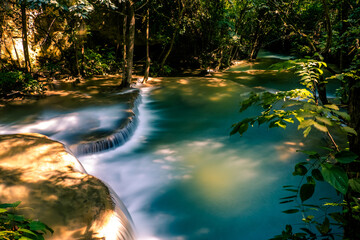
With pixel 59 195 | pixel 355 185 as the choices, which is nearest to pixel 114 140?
pixel 59 195

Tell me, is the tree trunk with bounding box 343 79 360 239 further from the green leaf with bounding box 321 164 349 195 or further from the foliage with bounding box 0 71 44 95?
the foliage with bounding box 0 71 44 95

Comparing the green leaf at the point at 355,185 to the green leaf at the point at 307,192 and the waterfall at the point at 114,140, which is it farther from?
the waterfall at the point at 114,140

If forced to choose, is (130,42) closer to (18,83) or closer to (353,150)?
(18,83)

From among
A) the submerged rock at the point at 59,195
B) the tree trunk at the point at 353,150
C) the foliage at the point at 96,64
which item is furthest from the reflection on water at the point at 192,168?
the foliage at the point at 96,64

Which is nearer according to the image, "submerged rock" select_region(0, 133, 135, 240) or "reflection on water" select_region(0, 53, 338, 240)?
"submerged rock" select_region(0, 133, 135, 240)

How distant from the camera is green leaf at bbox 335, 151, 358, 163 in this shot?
51.0 inches

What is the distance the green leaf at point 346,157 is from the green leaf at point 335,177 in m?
0.09

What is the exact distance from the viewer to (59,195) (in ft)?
10.7

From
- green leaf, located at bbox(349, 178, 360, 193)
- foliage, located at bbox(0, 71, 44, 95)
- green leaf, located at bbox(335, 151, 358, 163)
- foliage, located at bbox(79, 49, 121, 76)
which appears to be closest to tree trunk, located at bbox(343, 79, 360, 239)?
green leaf, located at bbox(349, 178, 360, 193)

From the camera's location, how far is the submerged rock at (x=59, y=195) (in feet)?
9.52

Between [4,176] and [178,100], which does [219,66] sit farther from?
[4,176]

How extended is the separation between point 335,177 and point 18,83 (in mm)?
9807

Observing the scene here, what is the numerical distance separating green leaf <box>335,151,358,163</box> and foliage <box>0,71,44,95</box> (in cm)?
933

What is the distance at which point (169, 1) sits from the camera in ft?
39.1
